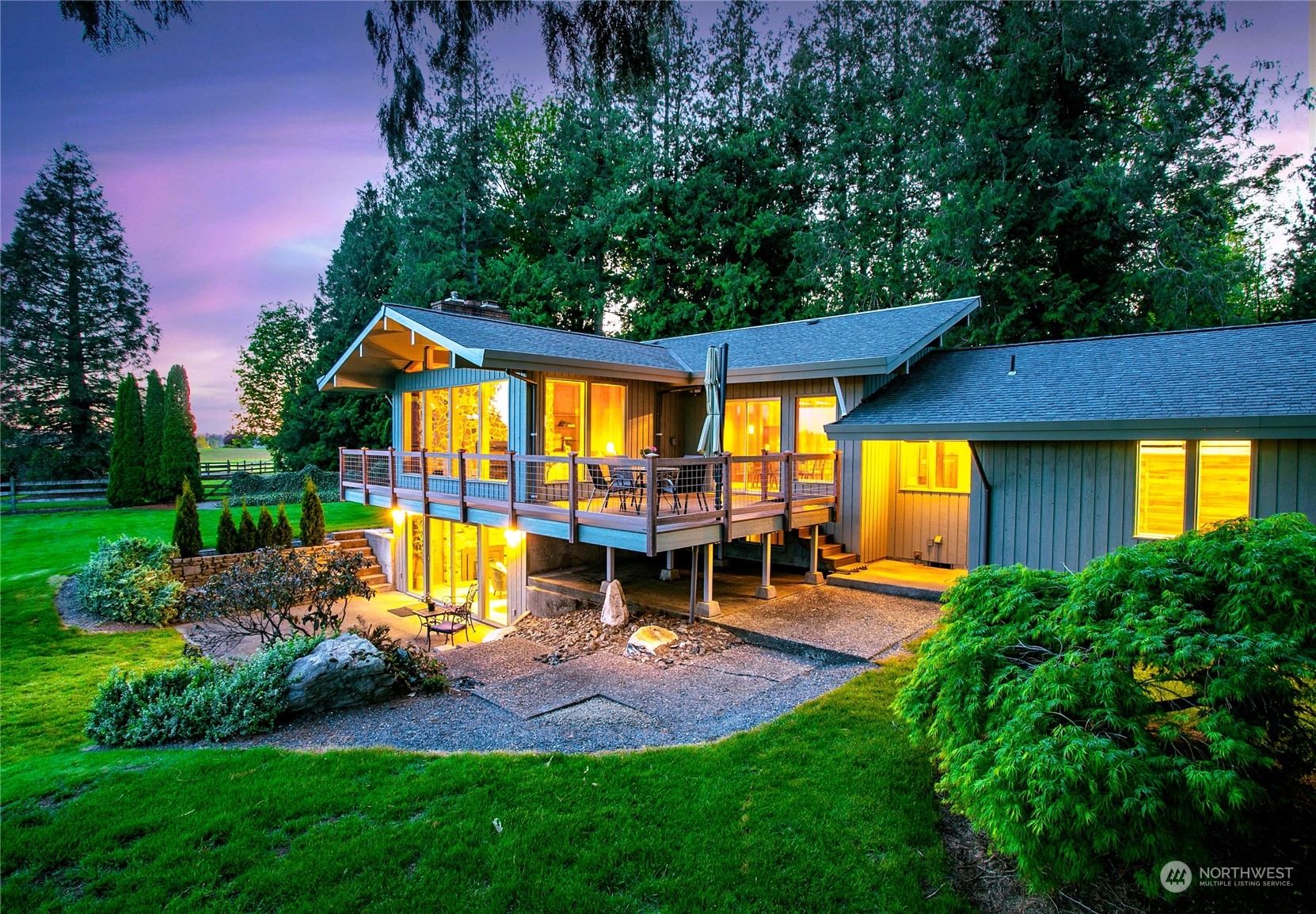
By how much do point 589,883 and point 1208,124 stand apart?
79.5 ft

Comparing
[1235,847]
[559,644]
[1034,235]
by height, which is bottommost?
[559,644]

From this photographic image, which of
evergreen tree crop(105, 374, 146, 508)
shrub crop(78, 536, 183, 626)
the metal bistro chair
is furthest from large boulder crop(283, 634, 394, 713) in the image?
evergreen tree crop(105, 374, 146, 508)

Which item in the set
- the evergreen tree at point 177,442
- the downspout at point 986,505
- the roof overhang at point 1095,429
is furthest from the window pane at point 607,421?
the evergreen tree at point 177,442

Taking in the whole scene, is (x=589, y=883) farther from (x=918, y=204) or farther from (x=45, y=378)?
(x=45, y=378)

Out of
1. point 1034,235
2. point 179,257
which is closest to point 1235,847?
point 179,257

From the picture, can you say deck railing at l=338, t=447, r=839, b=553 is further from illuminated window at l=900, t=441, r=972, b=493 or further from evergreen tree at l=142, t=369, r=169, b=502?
evergreen tree at l=142, t=369, r=169, b=502

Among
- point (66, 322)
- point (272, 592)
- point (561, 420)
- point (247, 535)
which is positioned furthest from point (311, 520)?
point (66, 322)

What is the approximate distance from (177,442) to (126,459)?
143cm

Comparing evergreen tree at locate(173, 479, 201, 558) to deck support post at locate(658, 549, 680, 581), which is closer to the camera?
deck support post at locate(658, 549, 680, 581)

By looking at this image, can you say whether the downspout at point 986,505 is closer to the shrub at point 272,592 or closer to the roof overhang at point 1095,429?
the roof overhang at point 1095,429

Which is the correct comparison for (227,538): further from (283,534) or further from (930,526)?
(930,526)

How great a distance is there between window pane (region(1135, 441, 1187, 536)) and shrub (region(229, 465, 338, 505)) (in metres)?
21.6

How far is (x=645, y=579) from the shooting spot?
11.0 m

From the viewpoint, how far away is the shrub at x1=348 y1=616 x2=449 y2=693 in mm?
6621
